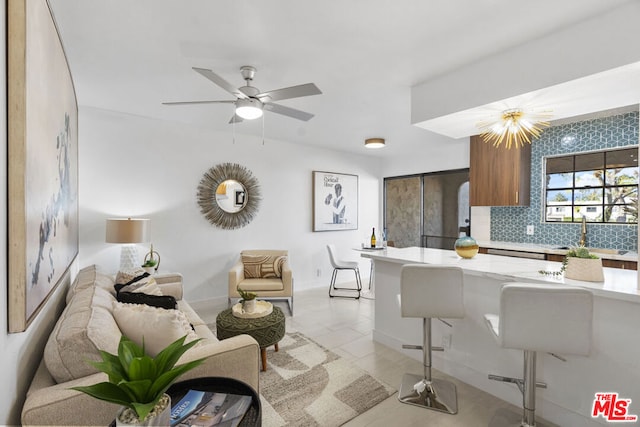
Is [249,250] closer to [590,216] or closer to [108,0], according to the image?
[108,0]

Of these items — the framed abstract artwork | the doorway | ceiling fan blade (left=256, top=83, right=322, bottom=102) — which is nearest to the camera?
the framed abstract artwork

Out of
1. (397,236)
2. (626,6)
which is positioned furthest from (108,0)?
(397,236)

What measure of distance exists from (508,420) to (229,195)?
3.96 m

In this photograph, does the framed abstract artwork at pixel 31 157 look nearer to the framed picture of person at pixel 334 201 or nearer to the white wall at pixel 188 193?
the white wall at pixel 188 193

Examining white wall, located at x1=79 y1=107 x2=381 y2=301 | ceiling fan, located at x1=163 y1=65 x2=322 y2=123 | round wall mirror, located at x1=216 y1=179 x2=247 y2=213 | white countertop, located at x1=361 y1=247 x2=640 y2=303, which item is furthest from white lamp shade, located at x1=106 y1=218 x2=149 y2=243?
white countertop, located at x1=361 y1=247 x2=640 y2=303

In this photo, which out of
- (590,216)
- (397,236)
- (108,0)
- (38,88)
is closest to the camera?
(38,88)

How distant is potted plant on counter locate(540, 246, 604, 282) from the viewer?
1.86 metres

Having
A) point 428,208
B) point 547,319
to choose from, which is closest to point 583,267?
point 547,319

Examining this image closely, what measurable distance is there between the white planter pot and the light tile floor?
0.90 m

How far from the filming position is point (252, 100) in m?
2.45

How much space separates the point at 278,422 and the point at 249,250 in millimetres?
2913

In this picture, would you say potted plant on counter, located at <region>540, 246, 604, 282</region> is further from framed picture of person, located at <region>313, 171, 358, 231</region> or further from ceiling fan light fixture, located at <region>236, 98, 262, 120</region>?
framed picture of person, located at <region>313, 171, 358, 231</region>

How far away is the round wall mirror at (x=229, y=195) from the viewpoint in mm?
4309

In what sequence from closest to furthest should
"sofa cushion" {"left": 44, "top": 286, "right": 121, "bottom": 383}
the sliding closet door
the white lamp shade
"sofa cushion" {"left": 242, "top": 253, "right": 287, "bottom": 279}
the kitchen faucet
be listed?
"sofa cushion" {"left": 44, "top": 286, "right": 121, "bottom": 383}, the white lamp shade, the kitchen faucet, "sofa cushion" {"left": 242, "top": 253, "right": 287, "bottom": 279}, the sliding closet door
